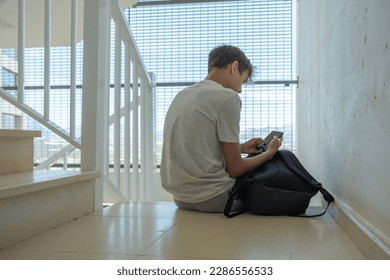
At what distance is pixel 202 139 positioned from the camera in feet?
4.72

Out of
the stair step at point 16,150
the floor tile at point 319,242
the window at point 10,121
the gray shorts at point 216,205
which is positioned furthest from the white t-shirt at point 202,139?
the window at point 10,121

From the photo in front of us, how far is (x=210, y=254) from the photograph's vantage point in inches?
37.4

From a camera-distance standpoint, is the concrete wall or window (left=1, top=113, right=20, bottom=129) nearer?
the concrete wall

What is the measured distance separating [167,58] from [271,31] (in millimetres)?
1107

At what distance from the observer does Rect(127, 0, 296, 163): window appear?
3.34 m

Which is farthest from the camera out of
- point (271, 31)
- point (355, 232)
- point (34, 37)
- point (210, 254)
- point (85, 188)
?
point (271, 31)

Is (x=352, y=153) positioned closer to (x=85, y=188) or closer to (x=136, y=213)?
(x=136, y=213)

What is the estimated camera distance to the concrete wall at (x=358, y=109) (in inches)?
34.1

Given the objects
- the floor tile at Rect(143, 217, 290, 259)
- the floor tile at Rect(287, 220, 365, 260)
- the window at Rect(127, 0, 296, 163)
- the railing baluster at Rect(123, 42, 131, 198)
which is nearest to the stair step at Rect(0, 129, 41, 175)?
the railing baluster at Rect(123, 42, 131, 198)

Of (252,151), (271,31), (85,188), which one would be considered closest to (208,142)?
(252,151)

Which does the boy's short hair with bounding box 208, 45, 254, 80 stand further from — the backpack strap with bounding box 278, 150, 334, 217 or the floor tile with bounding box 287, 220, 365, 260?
the floor tile with bounding box 287, 220, 365, 260

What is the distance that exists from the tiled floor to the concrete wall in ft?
0.43

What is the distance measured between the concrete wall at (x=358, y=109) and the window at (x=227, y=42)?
5.03ft

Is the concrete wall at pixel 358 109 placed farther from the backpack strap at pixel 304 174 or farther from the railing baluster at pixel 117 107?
the railing baluster at pixel 117 107
